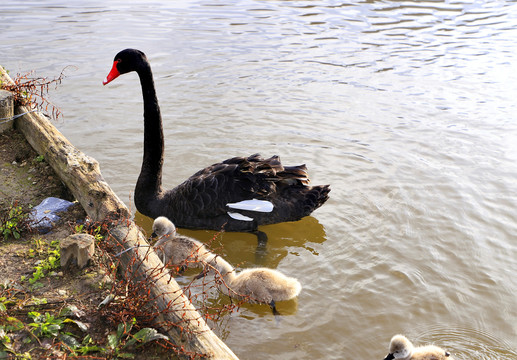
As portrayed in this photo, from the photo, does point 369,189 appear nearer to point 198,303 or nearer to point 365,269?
point 365,269

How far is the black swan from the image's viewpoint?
5.02m

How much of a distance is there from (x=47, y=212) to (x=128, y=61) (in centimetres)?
182

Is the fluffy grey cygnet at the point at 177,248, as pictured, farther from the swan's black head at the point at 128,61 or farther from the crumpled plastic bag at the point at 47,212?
the swan's black head at the point at 128,61

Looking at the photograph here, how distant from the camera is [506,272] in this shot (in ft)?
14.9

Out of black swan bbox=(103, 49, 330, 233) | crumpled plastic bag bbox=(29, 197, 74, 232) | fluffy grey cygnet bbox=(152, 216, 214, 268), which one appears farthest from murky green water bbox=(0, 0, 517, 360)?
crumpled plastic bag bbox=(29, 197, 74, 232)

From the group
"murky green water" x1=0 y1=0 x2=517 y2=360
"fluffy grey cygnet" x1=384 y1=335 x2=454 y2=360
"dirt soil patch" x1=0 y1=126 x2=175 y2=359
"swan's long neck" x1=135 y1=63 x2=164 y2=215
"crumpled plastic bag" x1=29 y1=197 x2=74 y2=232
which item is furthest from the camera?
"swan's long neck" x1=135 y1=63 x2=164 y2=215

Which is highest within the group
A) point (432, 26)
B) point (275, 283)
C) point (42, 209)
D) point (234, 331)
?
point (432, 26)

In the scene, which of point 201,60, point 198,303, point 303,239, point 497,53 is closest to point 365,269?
point 303,239

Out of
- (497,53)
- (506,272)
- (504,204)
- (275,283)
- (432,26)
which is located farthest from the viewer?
(432,26)

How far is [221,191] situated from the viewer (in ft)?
16.5

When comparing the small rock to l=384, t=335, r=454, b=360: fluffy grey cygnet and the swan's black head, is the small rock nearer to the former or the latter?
l=384, t=335, r=454, b=360: fluffy grey cygnet

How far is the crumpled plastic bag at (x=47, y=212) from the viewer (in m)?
3.85

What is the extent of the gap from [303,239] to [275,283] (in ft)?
4.24

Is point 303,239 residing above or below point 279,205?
below
